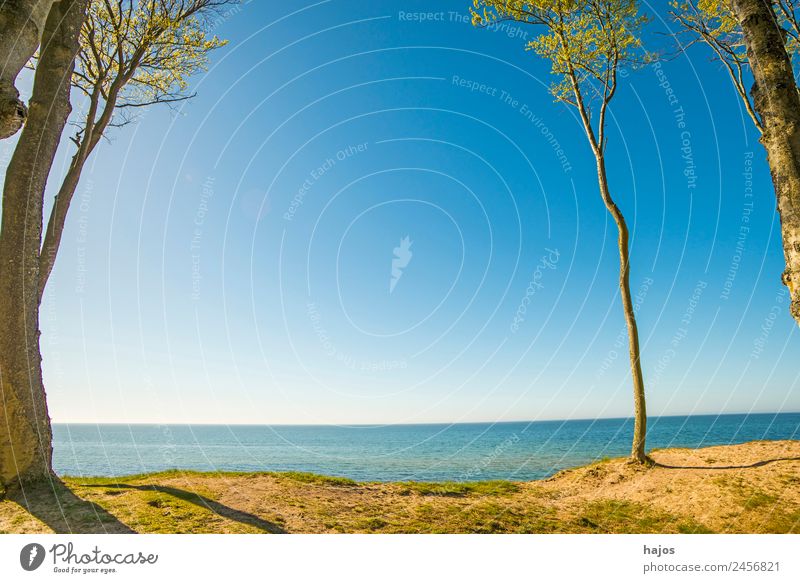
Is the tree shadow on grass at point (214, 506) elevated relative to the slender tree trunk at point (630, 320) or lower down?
lower down

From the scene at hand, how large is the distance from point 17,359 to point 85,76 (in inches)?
336

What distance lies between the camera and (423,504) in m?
7.28

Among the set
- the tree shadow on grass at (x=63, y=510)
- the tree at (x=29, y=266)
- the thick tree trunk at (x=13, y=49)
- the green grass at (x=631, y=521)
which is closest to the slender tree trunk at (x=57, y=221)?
the tree at (x=29, y=266)

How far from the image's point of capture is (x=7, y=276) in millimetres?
6992

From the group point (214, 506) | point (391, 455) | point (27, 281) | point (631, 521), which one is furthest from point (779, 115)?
point (391, 455)

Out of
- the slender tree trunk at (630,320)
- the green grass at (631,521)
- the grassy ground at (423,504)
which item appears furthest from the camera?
the slender tree trunk at (630,320)

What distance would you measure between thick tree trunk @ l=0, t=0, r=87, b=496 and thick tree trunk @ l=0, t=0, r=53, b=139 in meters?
3.64

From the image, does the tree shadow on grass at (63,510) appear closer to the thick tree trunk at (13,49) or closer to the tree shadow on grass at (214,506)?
the tree shadow on grass at (214,506)

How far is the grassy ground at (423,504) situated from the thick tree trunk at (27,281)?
766mm

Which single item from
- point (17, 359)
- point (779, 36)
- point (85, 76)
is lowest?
point (17, 359)

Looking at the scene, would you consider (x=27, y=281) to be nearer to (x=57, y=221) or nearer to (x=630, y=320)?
(x=57, y=221)

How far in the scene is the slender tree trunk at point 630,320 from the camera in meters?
9.96
